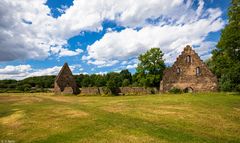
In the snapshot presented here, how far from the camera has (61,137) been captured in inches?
420

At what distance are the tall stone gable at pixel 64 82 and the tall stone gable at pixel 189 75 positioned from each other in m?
24.8

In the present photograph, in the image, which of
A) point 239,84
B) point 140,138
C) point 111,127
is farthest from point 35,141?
point 239,84

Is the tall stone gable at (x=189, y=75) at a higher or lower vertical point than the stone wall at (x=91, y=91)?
higher

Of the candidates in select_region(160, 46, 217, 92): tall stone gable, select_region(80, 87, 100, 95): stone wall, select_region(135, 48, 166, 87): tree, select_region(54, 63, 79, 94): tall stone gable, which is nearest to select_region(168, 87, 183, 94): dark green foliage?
select_region(160, 46, 217, 92): tall stone gable

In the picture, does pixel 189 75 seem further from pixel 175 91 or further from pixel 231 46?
pixel 231 46

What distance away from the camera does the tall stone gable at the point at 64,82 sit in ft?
187

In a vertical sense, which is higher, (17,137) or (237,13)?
(237,13)

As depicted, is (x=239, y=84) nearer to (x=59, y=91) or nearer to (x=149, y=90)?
(x=149, y=90)

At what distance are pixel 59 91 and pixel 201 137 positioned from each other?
2066 inches

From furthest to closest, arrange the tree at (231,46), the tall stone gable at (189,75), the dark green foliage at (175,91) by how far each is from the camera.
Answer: the dark green foliage at (175,91) → the tall stone gable at (189,75) → the tree at (231,46)

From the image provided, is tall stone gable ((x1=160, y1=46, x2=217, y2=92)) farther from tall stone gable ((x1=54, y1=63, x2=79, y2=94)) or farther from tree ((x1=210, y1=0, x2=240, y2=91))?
tall stone gable ((x1=54, y1=63, x2=79, y2=94))

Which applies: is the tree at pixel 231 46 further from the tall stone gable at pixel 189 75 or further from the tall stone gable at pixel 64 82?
the tall stone gable at pixel 64 82

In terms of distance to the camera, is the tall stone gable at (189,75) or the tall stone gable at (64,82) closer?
the tall stone gable at (189,75)

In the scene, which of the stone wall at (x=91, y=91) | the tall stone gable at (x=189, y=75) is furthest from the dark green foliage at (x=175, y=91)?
the stone wall at (x=91, y=91)
